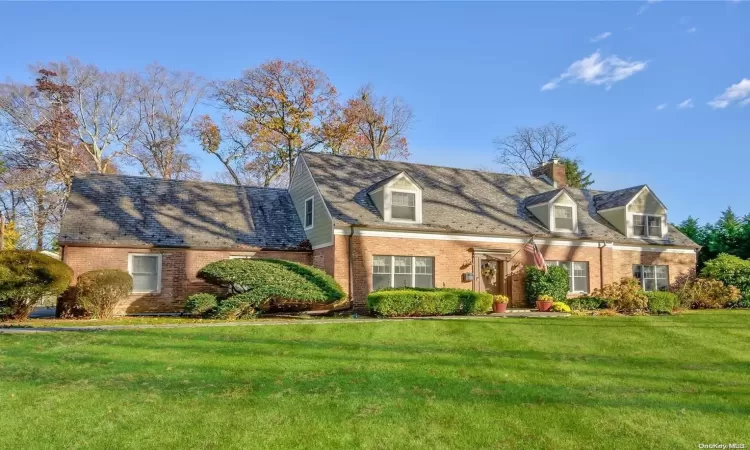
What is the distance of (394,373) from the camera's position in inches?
329

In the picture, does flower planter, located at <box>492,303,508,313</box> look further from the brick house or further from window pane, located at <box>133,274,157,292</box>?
window pane, located at <box>133,274,157,292</box>

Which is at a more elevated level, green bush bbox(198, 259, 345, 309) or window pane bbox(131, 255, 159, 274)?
window pane bbox(131, 255, 159, 274)

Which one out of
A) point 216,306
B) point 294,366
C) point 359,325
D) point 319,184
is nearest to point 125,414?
point 294,366

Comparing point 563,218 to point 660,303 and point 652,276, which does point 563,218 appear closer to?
point 652,276

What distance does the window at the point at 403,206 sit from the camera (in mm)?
20556

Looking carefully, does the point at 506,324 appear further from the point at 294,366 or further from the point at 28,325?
the point at 28,325

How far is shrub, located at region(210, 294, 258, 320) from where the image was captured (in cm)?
1588

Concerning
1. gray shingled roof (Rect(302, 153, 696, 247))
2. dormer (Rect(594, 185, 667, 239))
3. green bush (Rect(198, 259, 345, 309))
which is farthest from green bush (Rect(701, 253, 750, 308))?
green bush (Rect(198, 259, 345, 309))

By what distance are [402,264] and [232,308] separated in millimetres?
6795

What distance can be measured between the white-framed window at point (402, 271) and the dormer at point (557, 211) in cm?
634

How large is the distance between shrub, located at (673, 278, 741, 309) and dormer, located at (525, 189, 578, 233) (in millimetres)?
4960

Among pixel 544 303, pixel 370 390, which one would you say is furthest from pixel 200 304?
pixel 544 303

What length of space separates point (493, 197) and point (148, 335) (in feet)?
56.0

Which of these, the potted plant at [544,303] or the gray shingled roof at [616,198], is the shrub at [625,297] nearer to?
the potted plant at [544,303]
